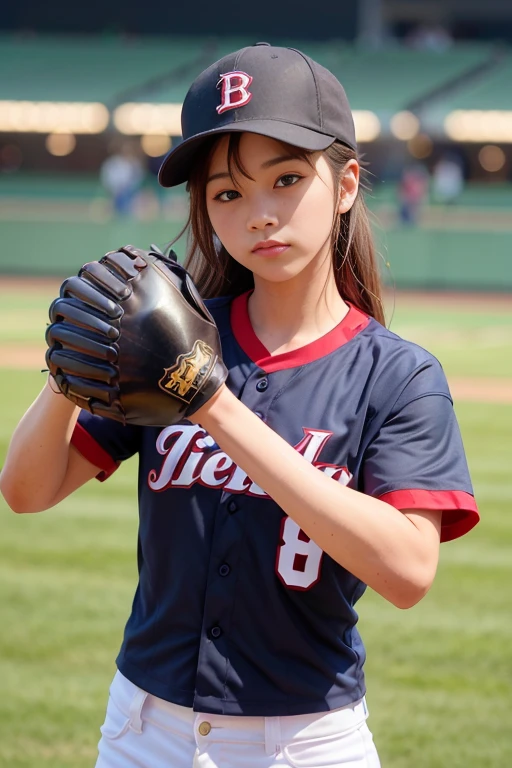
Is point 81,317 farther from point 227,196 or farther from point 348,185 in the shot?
point 348,185

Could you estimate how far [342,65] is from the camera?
33.7 meters

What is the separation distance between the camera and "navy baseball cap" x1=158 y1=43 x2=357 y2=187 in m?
1.81

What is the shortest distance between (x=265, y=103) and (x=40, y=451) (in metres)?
0.69

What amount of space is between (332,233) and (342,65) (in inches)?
1301

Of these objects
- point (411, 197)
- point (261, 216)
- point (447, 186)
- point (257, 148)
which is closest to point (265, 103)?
point (257, 148)

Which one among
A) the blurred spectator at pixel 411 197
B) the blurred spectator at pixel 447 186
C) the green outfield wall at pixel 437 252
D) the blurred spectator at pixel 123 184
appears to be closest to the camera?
the green outfield wall at pixel 437 252

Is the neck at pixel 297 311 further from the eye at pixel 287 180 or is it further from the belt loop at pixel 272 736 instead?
the belt loop at pixel 272 736

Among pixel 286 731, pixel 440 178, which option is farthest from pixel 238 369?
pixel 440 178

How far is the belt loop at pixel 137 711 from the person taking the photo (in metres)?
1.88

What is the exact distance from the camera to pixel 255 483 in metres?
1.77

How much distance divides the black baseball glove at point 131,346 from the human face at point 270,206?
0.21m

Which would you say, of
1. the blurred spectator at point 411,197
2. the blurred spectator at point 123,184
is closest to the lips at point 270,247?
the blurred spectator at point 411,197

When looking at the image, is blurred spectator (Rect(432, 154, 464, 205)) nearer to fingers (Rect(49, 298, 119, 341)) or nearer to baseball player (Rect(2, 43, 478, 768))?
baseball player (Rect(2, 43, 478, 768))

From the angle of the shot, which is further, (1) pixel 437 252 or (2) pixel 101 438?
(1) pixel 437 252
